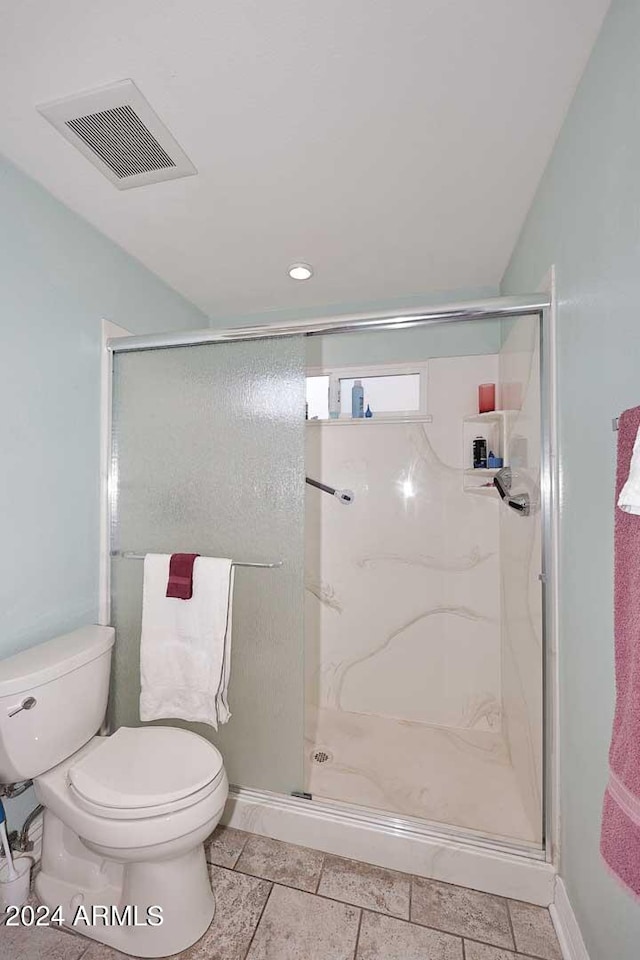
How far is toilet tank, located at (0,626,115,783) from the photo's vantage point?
1.25 meters

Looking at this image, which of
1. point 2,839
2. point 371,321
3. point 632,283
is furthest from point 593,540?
point 2,839

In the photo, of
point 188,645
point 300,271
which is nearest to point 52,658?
point 188,645

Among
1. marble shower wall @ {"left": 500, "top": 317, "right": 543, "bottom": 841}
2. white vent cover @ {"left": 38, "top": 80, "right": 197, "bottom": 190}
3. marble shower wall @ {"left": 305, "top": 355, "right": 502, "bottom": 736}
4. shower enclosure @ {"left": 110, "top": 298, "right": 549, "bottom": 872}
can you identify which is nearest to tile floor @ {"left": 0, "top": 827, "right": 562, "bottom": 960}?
shower enclosure @ {"left": 110, "top": 298, "right": 549, "bottom": 872}

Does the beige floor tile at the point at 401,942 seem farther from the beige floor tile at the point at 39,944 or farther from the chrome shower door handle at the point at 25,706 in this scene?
the chrome shower door handle at the point at 25,706

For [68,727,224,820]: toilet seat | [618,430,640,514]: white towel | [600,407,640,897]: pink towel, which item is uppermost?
[618,430,640,514]: white towel

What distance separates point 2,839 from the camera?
4.26 feet

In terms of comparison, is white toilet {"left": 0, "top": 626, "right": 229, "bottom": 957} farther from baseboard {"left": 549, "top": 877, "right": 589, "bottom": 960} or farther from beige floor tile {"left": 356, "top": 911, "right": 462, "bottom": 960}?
baseboard {"left": 549, "top": 877, "right": 589, "bottom": 960}

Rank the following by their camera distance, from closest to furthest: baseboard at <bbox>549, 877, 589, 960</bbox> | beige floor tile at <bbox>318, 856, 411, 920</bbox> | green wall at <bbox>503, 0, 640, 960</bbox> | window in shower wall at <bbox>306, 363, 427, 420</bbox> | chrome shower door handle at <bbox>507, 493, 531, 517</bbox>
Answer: green wall at <bbox>503, 0, 640, 960</bbox> < baseboard at <bbox>549, 877, 589, 960</bbox> < beige floor tile at <bbox>318, 856, 411, 920</bbox> < chrome shower door handle at <bbox>507, 493, 531, 517</bbox> < window in shower wall at <bbox>306, 363, 427, 420</bbox>

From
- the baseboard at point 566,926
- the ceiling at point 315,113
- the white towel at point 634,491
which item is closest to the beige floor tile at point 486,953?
the baseboard at point 566,926

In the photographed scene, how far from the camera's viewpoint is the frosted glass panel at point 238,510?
1642 mm

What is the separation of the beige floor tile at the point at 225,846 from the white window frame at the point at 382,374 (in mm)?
1829

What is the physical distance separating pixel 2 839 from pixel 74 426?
A: 132cm

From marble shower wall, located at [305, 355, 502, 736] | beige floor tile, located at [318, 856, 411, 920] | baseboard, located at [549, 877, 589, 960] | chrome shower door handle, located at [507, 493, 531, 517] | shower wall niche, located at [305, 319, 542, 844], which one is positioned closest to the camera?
baseboard, located at [549, 877, 589, 960]

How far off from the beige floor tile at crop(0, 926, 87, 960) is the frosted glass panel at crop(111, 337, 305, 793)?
613 millimetres
